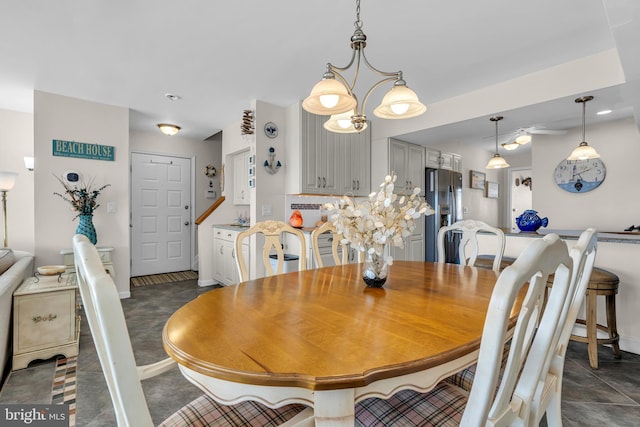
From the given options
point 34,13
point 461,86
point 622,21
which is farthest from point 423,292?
point 34,13

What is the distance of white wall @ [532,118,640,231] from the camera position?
12.8ft

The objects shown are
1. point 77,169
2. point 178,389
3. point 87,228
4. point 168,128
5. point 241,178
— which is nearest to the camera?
point 178,389

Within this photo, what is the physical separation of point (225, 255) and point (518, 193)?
6.50m

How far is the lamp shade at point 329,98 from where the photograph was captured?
1.50m

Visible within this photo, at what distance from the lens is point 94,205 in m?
3.56

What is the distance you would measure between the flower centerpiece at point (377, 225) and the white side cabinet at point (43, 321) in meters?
2.18

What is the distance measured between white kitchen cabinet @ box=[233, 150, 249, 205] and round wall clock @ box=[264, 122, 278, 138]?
0.94 m

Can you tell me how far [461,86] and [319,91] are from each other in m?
2.39

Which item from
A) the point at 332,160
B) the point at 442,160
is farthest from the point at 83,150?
the point at 442,160

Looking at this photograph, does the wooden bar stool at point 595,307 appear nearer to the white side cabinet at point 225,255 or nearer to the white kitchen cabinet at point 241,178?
the white side cabinet at point 225,255

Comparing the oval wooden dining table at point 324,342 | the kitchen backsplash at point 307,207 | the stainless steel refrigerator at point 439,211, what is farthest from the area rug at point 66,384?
the stainless steel refrigerator at point 439,211

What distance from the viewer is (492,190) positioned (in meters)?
6.71

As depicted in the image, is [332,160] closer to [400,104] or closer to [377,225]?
[400,104]

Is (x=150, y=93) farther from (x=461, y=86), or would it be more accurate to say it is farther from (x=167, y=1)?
(x=461, y=86)
